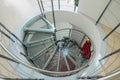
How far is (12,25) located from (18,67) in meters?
0.67

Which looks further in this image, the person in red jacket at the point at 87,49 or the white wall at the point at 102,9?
the person in red jacket at the point at 87,49

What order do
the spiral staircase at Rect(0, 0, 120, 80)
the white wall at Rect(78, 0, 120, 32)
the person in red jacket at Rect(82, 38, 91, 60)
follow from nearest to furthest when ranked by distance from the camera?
1. the spiral staircase at Rect(0, 0, 120, 80)
2. the white wall at Rect(78, 0, 120, 32)
3. the person in red jacket at Rect(82, 38, 91, 60)

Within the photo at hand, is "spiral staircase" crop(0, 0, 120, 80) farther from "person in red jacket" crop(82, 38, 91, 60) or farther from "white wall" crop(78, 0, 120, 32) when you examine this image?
"person in red jacket" crop(82, 38, 91, 60)

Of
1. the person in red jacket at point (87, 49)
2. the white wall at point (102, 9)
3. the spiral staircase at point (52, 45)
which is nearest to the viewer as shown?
the spiral staircase at point (52, 45)

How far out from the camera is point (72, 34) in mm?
4605

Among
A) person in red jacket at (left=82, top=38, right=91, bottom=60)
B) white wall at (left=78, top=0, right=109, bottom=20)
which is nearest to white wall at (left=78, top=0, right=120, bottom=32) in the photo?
white wall at (left=78, top=0, right=109, bottom=20)

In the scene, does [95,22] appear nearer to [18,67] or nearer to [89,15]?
[89,15]

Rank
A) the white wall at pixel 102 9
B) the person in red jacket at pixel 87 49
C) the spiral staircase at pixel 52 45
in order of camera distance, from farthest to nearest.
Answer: the person in red jacket at pixel 87 49, the white wall at pixel 102 9, the spiral staircase at pixel 52 45

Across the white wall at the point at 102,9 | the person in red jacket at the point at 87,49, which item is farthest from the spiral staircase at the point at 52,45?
the person in red jacket at the point at 87,49

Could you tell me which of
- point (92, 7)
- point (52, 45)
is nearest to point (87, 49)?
point (52, 45)

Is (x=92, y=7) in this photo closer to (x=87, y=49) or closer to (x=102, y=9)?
(x=102, y=9)

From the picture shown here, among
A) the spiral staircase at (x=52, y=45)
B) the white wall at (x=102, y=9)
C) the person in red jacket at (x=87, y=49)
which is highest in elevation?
the white wall at (x=102, y=9)

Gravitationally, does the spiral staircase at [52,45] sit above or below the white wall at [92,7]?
below

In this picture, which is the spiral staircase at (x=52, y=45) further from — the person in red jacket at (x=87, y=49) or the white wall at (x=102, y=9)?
the person in red jacket at (x=87, y=49)
